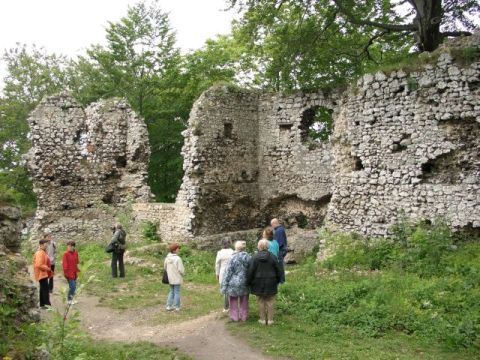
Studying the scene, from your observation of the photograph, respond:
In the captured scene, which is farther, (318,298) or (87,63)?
(87,63)

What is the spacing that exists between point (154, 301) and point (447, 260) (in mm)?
6317

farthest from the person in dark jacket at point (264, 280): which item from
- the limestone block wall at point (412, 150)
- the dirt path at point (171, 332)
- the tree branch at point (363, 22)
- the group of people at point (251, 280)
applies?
the tree branch at point (363, 22)

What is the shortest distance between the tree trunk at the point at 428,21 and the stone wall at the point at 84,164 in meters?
10.7

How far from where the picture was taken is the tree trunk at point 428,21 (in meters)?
14.7

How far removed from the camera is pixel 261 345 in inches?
293

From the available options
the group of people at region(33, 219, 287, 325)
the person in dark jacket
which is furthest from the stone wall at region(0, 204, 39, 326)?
the person in dark jacket

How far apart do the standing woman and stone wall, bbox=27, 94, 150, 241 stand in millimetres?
10688

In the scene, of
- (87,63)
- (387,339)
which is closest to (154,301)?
(387,339)

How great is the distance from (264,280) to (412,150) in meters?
5.62

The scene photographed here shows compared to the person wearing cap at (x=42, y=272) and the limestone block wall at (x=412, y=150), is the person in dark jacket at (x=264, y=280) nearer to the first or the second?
the person wearing cap at (x=42, y=272)

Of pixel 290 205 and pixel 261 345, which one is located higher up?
pixel 290 205

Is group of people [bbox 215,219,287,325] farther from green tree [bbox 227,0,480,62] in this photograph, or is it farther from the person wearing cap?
green tree [bbox 227,0,480,62]

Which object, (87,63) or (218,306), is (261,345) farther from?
(87,63)

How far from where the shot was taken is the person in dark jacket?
8289mm
